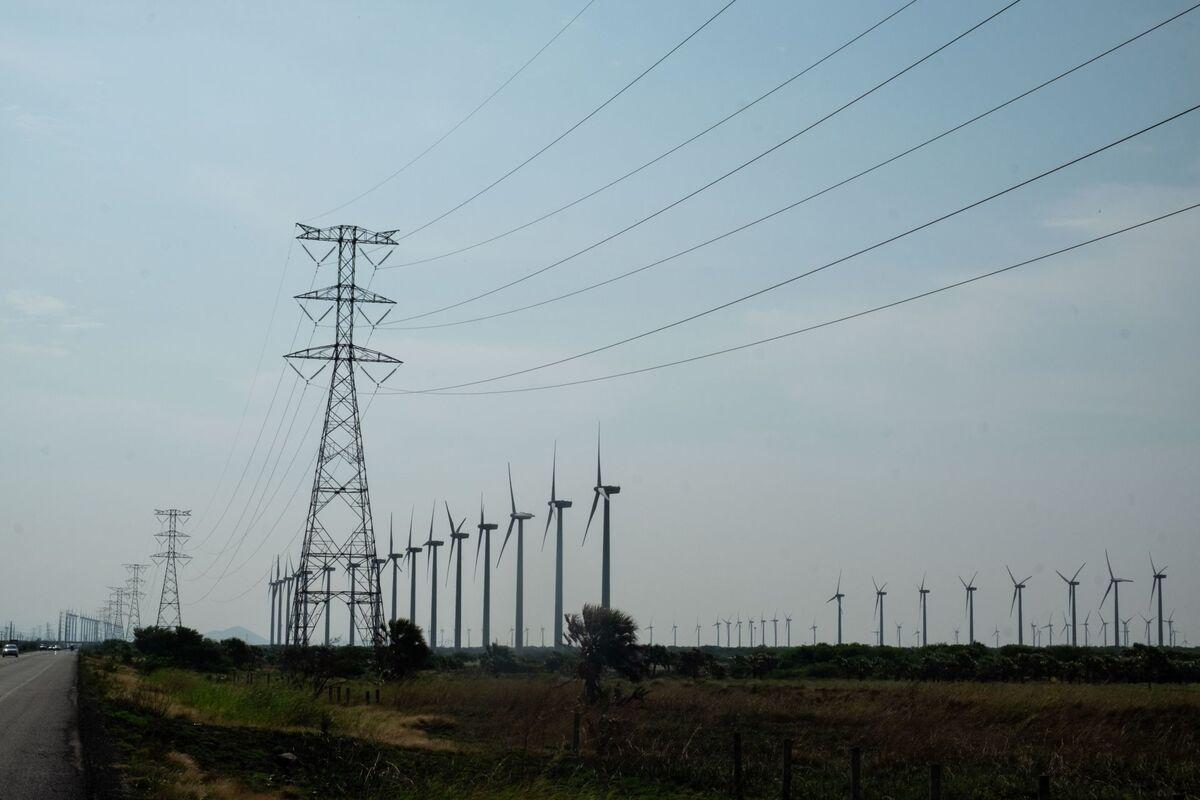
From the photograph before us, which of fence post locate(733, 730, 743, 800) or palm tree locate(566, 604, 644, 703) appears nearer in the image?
fence post locate(733, 730, 743, 800)

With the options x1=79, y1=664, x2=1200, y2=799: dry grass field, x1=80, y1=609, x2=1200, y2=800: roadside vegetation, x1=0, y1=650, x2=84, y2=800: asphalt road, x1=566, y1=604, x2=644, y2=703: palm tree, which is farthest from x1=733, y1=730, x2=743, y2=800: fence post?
x1=566, y1=604, x2=644, y2=703: palm tree

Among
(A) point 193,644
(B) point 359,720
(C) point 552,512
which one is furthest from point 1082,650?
(B) point 359,720

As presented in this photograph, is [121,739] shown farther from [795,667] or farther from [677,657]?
[795,667]

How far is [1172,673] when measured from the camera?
81.6 metres

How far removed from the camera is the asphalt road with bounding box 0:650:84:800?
2198 cm

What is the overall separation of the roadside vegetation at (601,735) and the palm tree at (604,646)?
8cm

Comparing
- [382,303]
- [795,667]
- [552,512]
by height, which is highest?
[382,303]

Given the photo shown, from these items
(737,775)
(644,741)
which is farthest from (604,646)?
(737,775)

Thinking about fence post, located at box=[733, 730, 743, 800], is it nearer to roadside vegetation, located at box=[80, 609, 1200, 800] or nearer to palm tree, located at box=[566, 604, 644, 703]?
roadside vegetation, located at box=[80, 609, 1200, 800]

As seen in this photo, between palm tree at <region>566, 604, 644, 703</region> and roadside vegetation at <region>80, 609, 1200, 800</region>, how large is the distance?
8cm

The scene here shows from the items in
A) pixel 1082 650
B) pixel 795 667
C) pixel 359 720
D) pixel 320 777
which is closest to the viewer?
pixel 320 777

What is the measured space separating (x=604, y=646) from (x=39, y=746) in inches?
1271

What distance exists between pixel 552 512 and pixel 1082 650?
57.3m

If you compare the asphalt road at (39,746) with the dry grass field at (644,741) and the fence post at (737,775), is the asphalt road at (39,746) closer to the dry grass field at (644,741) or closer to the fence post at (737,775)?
the dry grass field at (644,741)
